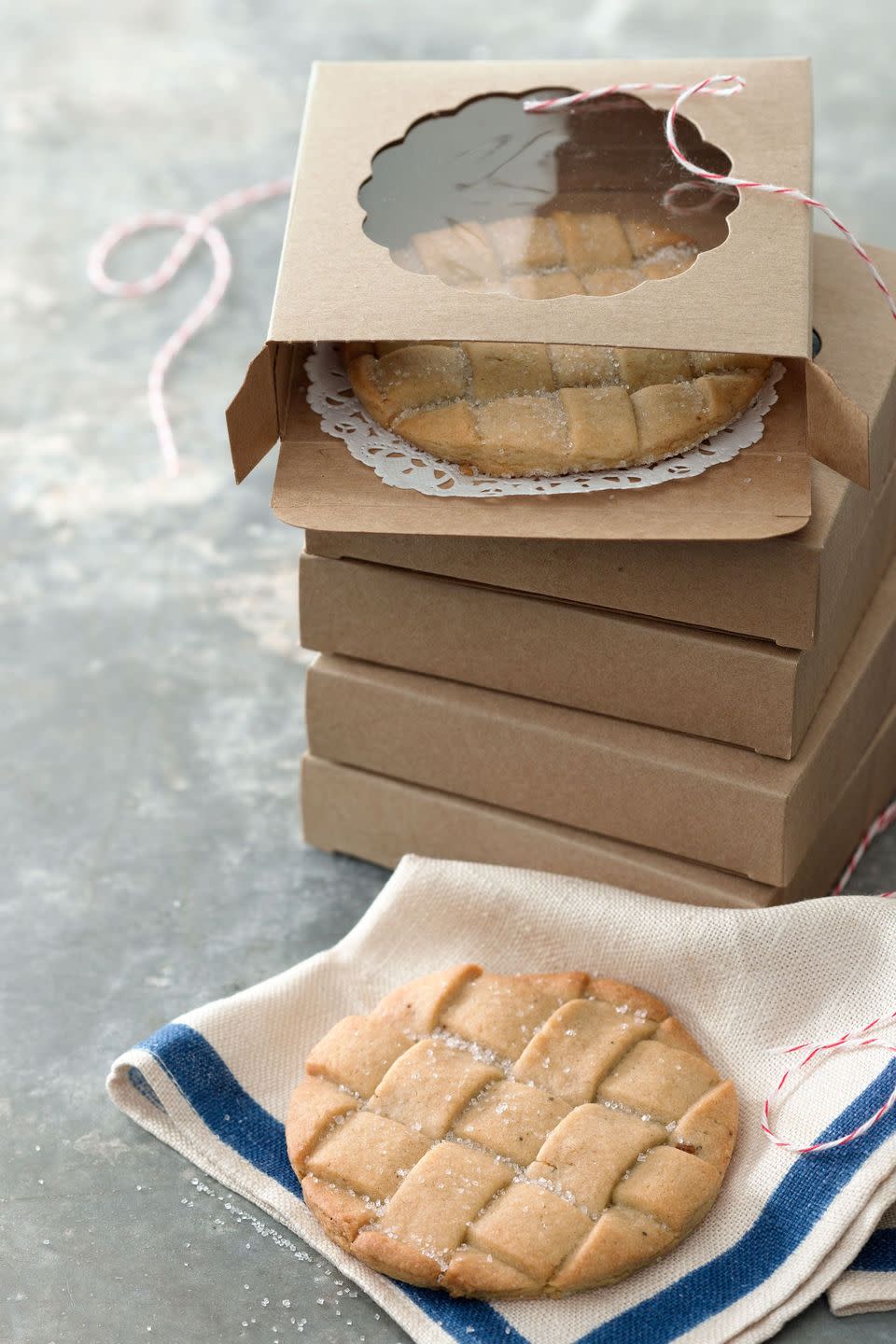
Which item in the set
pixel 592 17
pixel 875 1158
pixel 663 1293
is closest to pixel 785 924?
pixel 875 1158

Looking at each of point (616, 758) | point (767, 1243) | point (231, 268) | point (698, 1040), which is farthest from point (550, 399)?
point (231, 268)

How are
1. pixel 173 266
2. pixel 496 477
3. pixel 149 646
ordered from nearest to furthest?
1. pixel 496 477
2. pixel 149 646
3. pixel 173 266

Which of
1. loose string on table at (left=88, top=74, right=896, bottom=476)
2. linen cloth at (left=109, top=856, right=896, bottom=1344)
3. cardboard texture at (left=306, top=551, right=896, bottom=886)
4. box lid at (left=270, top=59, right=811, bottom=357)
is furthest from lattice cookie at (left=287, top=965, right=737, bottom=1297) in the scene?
loose string on table at (left=88, top=74, right=896, bottom=476)

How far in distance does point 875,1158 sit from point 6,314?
1.85 meters

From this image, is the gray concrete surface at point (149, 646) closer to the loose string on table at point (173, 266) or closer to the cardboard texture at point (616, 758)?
the loose string on table at point (173, 266)

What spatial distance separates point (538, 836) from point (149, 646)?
61cm

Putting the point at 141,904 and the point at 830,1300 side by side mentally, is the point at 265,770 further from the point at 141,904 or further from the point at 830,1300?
the point at 830,1300

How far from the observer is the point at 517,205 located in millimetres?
1418

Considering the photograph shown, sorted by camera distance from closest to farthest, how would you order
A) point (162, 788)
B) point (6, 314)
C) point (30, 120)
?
1. point (162, 788)
2. point (6, 314)
3. point (30, 120)

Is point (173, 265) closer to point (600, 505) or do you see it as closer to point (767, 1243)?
point (600, 505)

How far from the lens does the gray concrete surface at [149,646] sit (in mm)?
1259

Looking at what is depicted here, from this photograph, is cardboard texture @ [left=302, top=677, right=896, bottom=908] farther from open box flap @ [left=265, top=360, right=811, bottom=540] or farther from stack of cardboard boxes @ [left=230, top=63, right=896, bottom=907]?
open box flap @ [left=265, top=360, right=811, bottom=540]

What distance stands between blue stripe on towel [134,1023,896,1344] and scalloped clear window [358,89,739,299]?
670 millimetres

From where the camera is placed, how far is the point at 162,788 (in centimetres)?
171
